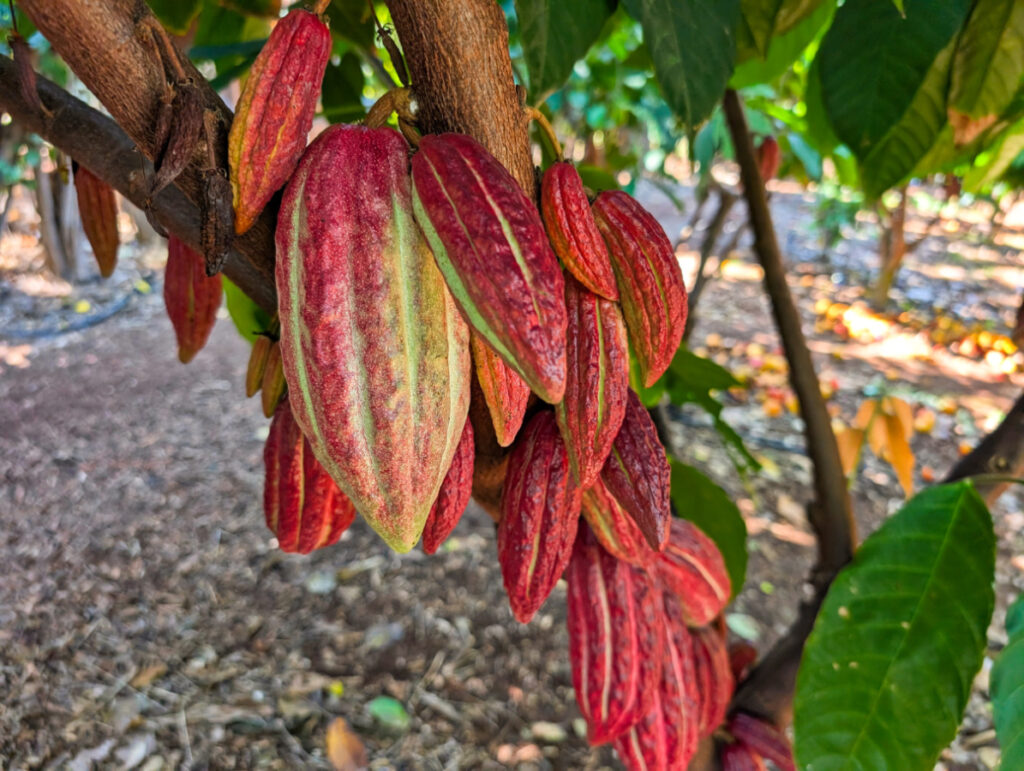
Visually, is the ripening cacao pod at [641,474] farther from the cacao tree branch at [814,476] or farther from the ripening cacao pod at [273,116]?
the cacao tree branch at [814,476]

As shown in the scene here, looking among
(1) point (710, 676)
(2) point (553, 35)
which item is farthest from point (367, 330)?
(1) point (710, 676)

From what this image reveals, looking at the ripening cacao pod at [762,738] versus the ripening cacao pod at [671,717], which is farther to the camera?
the ripening cacao pod at [762,738]

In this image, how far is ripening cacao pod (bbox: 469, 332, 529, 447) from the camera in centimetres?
44

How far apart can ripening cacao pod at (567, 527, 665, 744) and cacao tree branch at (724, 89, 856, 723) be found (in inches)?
16.5

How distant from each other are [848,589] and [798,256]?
5539 millimetres

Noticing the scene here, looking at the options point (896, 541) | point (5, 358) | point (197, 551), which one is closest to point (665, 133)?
point (896, 541)

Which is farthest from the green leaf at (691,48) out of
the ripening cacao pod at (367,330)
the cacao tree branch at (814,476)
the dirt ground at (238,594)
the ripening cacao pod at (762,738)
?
the dirt ground at (238,594)

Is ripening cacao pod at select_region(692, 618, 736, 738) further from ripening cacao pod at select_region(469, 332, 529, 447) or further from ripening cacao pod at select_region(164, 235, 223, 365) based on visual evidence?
ripening cacao pod at select_region(164, 235, 223, 365)

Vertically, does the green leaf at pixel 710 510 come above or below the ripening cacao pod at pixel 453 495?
below

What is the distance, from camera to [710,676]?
0.83 meters

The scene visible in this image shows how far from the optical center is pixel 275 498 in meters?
0.61

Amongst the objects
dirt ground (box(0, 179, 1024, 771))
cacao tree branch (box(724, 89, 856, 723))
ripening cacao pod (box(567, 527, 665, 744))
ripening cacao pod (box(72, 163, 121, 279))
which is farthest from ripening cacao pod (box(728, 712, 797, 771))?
ripening cacao pod (box(72, 163, 121, 279))

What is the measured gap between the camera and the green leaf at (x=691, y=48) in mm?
536

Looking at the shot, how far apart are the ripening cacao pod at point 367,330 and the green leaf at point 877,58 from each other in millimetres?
430
